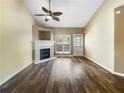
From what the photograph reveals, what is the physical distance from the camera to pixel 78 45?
10289 millimetres

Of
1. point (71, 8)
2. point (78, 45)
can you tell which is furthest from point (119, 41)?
point (78, 45)

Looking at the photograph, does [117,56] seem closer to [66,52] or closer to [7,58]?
[7,58]

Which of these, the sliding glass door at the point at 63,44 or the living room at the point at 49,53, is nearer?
the living room at the point at 49,53

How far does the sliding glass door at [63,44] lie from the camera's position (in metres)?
10.3

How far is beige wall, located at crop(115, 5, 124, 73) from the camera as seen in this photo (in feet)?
14.7

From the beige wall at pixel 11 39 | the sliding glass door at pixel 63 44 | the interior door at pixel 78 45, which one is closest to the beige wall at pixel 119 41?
the beige wall at pixel 11 39

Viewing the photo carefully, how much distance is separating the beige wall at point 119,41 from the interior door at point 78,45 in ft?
18.4

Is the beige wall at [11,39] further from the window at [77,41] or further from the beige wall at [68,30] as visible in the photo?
the window at [77,41]

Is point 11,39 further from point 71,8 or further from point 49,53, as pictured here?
point 49,53

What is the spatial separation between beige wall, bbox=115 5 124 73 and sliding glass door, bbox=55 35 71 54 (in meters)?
5.82

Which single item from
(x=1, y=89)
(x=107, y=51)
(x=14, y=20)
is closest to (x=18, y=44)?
(x=14, y=20)

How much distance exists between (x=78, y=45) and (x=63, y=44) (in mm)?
1212

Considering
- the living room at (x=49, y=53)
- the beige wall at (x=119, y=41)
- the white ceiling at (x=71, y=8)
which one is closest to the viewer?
the living room at (x=49, y=53)

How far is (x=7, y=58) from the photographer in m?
→ 4.08
